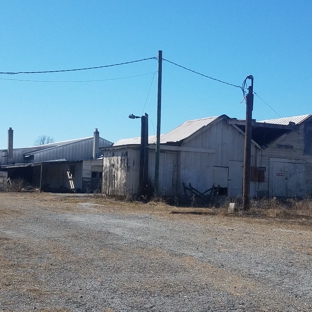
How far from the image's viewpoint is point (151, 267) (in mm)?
8523

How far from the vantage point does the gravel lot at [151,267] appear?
6.41 metres

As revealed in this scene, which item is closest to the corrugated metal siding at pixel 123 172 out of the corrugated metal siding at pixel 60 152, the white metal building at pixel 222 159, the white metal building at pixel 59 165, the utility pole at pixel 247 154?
the white metal building at pixel 222 159

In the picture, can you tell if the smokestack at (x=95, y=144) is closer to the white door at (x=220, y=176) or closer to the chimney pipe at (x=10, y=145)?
the chimney pipe at (x=10, y=145)

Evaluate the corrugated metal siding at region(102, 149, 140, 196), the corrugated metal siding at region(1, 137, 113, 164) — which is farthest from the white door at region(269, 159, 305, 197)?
the corrugated metal siding at region(1, 137, 113, 164)

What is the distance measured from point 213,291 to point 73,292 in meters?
1.94

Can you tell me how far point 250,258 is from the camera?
9.65 metres

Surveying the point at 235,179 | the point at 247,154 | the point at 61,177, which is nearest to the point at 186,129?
the point at 235,179

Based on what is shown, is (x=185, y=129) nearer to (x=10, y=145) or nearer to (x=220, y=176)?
(x=220, y=176)

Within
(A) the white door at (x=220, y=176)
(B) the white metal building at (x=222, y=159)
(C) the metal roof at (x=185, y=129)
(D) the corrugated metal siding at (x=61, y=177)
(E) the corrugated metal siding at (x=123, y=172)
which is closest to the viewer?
(E) the corrugated metal siding at (x=123, y=172)

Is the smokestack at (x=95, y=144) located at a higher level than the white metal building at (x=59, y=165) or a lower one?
higher

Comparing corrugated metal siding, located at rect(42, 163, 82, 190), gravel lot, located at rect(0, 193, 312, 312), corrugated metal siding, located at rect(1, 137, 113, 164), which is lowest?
gravel lot, located at rect(0, 193, 312, 312)

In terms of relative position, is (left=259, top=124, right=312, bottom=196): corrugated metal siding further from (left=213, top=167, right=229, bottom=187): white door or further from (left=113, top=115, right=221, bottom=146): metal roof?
(left=113, top=115, right=221, bottom=146): metal roof

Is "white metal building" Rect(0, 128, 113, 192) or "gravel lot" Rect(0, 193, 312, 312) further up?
"white metal building" Rect(0, 128, 113, 192)

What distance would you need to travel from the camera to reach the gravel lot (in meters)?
6.41
